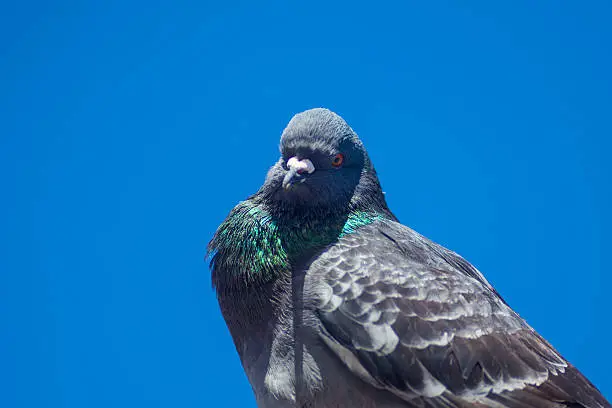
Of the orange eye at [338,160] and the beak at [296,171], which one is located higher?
the orange eye at [338,160]

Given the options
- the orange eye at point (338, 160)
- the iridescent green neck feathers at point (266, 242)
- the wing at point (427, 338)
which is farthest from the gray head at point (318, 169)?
the wing at point (427, 338)

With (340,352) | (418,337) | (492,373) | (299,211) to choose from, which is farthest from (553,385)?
(299,211)

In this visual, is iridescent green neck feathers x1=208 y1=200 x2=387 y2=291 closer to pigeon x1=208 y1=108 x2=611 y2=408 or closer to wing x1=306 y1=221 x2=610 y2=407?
pigeon x1=208 y1=108 x2=611 y2=408

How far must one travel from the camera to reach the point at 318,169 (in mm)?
3828

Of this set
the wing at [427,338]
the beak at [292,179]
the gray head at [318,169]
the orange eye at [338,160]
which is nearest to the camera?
the wing at [427,338]

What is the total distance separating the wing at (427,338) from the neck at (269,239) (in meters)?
0.15

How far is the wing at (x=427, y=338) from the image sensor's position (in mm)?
3279

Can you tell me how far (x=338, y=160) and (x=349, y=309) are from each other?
1.05 metres

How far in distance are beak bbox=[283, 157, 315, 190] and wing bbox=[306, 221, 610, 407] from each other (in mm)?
463

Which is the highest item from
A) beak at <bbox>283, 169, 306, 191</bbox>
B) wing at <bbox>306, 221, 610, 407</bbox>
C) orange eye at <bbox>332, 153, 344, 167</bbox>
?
orange eye at <bbox>332, 153, 344, 167</bbox>

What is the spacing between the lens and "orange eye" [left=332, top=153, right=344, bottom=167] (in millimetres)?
3899

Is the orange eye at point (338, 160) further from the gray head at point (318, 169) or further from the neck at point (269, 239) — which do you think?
the neck at point (269, 239)

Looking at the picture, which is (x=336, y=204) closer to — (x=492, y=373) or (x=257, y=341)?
(x=257, y=341)

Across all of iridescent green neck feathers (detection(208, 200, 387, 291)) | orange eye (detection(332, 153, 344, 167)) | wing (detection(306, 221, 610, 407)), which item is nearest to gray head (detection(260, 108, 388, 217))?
orange eye (detection(332, 153, 344, 167))
